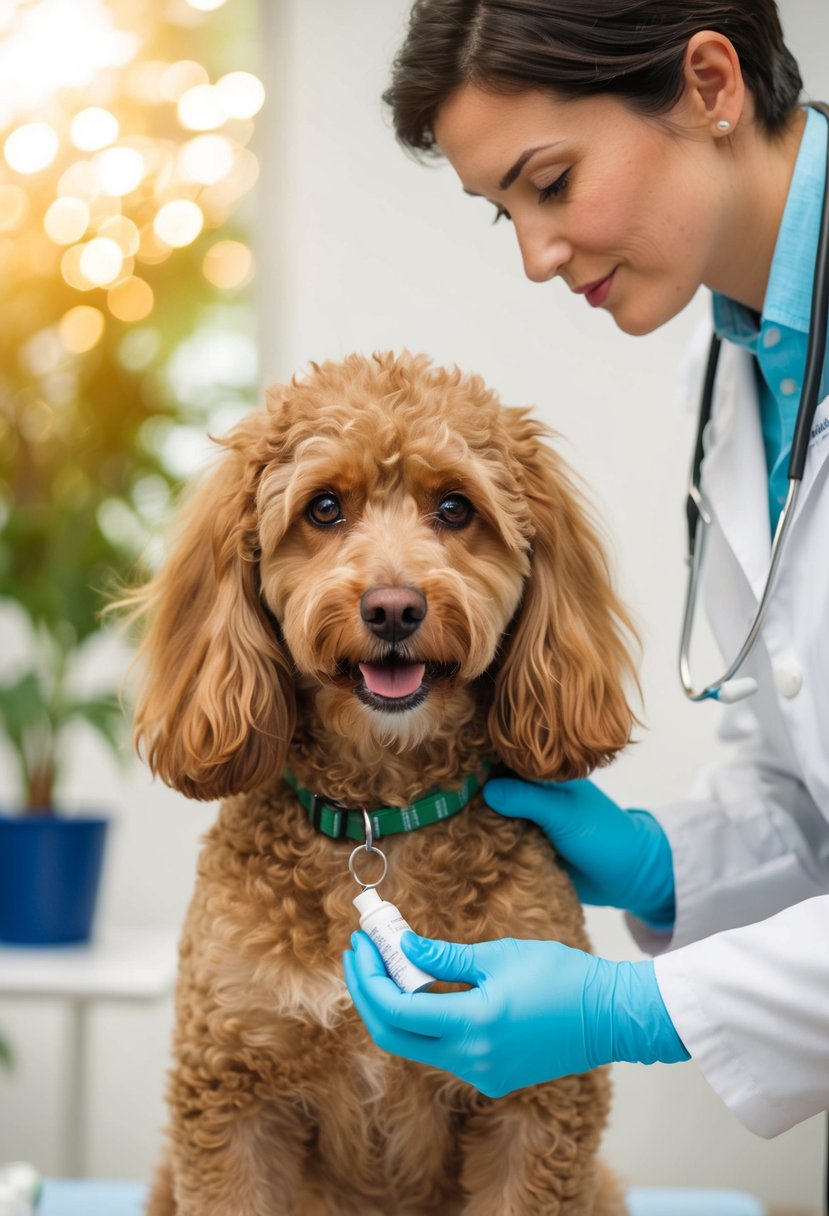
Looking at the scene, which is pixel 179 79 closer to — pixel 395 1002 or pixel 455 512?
pixel 455 512

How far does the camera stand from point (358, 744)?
1.16 m

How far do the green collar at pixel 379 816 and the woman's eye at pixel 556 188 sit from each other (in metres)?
0.58

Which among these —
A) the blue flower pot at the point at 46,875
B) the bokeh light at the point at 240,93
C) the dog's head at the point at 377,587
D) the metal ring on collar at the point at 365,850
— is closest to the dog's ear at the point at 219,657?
the dog's head at the point at 377,587

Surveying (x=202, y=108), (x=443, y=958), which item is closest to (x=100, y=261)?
(x=202, y=108)

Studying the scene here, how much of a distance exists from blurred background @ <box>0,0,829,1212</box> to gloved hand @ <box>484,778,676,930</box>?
0.51 m

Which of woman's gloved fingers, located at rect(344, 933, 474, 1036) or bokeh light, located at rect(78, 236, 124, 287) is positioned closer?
woman's gloved fingers, located at rect(344, 933, 474, 1036)

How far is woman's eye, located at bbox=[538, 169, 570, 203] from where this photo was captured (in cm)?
116

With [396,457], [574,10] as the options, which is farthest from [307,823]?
[574,10]

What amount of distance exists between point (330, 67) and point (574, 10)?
1112 mm

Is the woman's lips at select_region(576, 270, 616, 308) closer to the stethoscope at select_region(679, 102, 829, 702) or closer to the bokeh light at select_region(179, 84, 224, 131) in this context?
the stethoscope at select_region(679, 102, 829, 702)

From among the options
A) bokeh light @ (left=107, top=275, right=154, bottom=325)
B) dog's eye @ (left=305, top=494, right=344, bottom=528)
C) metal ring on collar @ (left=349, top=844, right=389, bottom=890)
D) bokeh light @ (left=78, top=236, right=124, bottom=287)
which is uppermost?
bokeh light @ (left=78, top=236, right=124, bottom=287)

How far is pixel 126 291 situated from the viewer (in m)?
2.64

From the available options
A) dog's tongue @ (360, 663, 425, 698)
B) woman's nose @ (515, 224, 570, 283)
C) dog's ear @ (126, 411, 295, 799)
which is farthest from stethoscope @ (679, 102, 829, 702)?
dog's ear @ (126, 411, 295, 799)

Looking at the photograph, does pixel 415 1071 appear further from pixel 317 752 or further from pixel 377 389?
pixel 377 389
